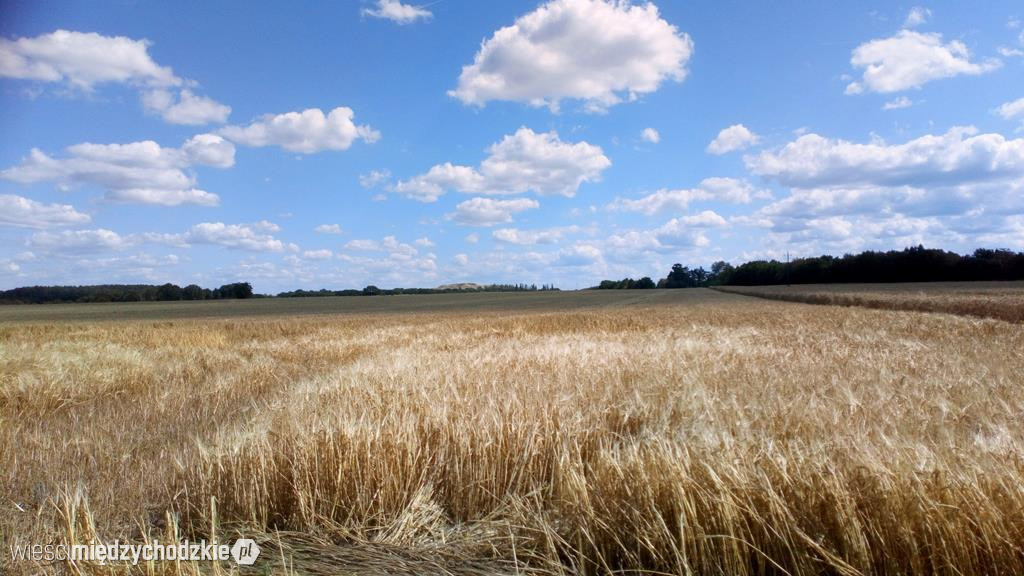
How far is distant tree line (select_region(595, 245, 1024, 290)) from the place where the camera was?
77750 mm

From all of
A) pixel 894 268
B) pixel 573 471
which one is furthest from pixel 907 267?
pixel 573 471

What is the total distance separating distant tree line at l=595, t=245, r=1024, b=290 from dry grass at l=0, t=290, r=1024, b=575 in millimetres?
91731

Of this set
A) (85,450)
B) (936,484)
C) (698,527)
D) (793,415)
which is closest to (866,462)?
(936,484)

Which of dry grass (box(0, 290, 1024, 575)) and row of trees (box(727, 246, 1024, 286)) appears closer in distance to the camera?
dry grass (box(0, 290, 1024, 575))

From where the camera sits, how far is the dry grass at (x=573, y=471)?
2686mm

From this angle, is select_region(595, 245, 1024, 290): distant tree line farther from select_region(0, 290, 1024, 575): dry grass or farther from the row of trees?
select_region(0, 290, 1024, 575): dry grass

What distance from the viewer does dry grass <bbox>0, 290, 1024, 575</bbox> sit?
2.69 metres

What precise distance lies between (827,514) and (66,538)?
3834mm

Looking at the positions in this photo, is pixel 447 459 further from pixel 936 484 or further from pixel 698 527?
pixel 936 484

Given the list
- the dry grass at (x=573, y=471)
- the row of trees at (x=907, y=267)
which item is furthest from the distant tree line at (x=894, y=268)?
the dry grass at (x=573, y=471)

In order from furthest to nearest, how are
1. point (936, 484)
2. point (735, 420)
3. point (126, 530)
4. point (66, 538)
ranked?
1. point (735, 420)
2. point (126, 530)
3. point (66, 538)
4. point (936, 484)

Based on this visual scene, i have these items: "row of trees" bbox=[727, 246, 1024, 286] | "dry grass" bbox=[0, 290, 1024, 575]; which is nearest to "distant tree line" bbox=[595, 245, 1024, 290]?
"row of trees" bbox=[727, 246, 1024, 286]

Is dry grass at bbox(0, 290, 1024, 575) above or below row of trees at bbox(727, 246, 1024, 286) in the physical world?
below

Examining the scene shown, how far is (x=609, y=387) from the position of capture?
610cm
